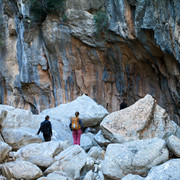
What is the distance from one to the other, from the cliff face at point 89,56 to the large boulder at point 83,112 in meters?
3.65

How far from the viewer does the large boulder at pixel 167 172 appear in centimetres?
399

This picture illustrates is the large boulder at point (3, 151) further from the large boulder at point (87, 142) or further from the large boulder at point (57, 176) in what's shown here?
the large boulder at point (87, 142)

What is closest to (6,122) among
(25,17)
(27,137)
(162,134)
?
(27,137)

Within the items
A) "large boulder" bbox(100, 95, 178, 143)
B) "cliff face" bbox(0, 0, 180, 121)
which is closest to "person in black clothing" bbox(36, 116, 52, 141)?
"large boulder" bbox(100, 95, 178, 143)

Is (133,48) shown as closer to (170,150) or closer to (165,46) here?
(165,46)

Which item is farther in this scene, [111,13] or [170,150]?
[111,13]

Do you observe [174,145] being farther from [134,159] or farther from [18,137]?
[18,137]

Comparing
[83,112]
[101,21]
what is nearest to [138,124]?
[83,112]

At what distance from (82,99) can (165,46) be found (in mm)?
4250

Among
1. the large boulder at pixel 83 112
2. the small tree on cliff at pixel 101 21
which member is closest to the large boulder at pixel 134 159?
the large boulder at pixel 83 112

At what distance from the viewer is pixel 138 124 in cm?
677

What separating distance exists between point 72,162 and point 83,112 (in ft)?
15.1

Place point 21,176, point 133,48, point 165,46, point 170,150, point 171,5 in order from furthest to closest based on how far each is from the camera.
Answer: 1. point 133,48
2. point 165,46
3. point 171,5
4. point 170,150
5. point 21,176

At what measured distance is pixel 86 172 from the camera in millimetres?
5598
